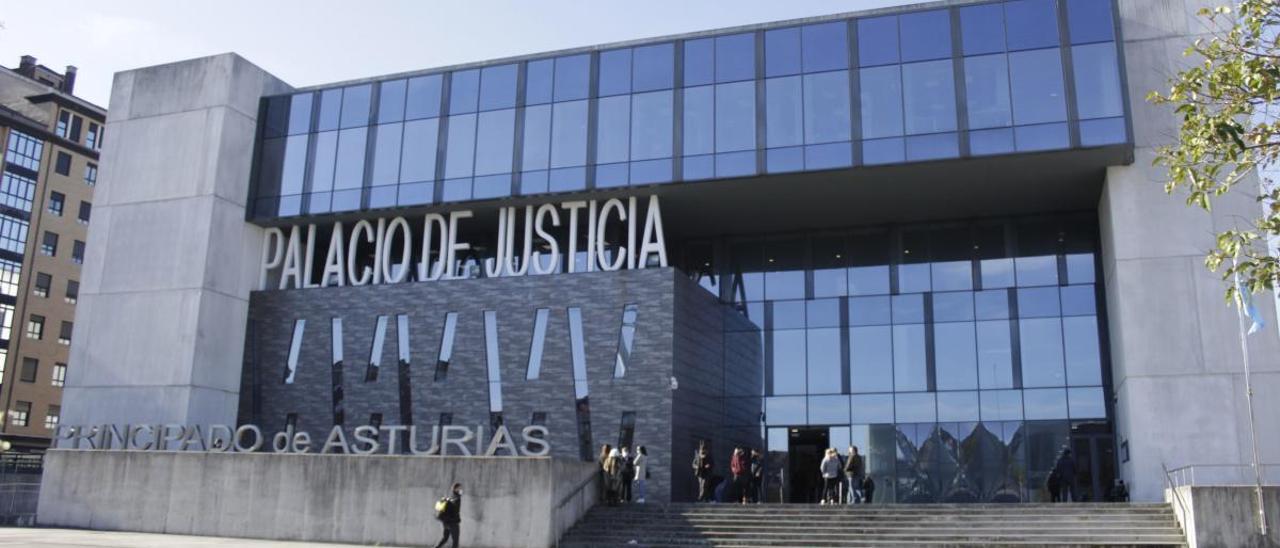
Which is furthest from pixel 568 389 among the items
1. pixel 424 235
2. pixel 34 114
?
pixel 34 114

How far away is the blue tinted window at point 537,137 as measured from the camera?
33438 millimetres

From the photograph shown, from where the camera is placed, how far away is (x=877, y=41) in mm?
30953

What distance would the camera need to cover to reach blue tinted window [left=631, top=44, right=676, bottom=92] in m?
32.8

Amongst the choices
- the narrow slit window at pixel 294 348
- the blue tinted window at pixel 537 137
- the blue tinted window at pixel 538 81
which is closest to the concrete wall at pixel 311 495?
the narrow slit window at pixel 294 348

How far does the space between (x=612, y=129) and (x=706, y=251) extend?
6.66 metres

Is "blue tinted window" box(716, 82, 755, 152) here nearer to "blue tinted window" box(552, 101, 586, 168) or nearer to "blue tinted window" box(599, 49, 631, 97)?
"blue tinted window" box(599, 49, 631, 97)

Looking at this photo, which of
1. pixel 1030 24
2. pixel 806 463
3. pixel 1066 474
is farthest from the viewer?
pixel 806 463

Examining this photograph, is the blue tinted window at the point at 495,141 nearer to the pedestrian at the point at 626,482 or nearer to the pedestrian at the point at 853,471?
the pedestrian at the point at 626,482

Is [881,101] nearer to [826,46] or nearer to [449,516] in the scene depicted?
[826,46]

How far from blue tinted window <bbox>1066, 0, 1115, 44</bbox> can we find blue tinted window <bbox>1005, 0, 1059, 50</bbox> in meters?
0.48

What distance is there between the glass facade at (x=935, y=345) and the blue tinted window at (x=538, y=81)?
9022 mm

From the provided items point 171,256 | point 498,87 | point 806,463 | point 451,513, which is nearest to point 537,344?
point 498,87

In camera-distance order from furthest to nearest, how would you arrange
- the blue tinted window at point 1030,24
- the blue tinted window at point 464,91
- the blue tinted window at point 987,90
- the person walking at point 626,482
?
the blue tinted window at point 464,91
the blue tinted window at point 1030,24
the blue tinted window at point 987,90
the person walking at point 626,482

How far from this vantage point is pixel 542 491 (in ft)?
78.3
